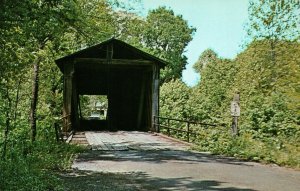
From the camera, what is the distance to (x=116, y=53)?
80.6 ft

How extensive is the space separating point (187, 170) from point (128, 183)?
2.34 m

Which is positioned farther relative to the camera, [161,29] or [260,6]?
[161,29]

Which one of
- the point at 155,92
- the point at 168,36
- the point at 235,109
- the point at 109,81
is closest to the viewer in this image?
the point at 235,109

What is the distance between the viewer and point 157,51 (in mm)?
65188

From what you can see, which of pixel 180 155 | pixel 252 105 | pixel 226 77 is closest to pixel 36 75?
pixel 180 155

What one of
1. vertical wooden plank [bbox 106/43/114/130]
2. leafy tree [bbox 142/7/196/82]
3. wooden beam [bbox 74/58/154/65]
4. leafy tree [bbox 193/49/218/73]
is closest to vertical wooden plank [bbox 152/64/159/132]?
wooden beam [bbox 74/58/154/65]

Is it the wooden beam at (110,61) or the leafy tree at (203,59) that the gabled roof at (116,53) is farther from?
the leafy tree at (203,59)

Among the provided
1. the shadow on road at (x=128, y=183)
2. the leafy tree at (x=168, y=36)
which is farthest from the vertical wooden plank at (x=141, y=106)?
the leafy tree at (x=168, y=36)

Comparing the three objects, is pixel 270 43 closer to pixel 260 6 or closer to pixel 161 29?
pixel 260 6

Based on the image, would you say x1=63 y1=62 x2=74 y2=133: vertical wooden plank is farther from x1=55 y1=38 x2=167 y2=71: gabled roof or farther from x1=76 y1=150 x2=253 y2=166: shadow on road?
x1=76 y1=150 x2=253 y2=166: shadow on road

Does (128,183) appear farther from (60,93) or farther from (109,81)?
(60,93)

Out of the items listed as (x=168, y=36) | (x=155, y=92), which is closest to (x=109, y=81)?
(x=155, y=92)

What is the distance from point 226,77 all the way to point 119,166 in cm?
3056

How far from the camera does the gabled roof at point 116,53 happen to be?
22.6m
